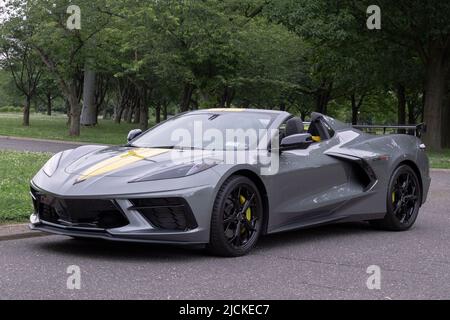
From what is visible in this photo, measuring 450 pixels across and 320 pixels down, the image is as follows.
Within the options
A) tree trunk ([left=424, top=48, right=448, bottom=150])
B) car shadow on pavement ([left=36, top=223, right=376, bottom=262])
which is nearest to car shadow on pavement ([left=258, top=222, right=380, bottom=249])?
car shadow on pavement ([left=36, top=223, right=376, bottom=262])

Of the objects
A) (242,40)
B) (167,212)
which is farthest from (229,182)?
(242,40)

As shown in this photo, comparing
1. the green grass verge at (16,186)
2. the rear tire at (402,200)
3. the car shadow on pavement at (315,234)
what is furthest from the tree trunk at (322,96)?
the car shadow on pavement at (315,234)

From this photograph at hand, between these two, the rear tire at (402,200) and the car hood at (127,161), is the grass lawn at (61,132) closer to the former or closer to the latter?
the rear tire at (402,200)

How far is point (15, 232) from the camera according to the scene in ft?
22.7

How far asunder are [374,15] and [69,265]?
22188 mm

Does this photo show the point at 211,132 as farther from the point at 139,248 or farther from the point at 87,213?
the point at 87,213

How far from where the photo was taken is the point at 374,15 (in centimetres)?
2595

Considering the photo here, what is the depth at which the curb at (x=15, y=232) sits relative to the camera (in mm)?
6809

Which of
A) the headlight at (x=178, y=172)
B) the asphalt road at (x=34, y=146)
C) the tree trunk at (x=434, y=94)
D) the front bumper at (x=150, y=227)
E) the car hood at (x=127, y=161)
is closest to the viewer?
the front bumper at (x=150, y=227)

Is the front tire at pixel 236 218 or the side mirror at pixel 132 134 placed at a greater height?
the side mirror at pixel 132 134

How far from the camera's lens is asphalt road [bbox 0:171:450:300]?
500 cm

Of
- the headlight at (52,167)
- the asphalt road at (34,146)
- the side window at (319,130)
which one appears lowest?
the asphalt road at (34,146)

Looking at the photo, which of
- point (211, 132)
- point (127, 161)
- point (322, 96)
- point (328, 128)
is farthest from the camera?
point (322, 96)

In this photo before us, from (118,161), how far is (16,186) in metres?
3.77
